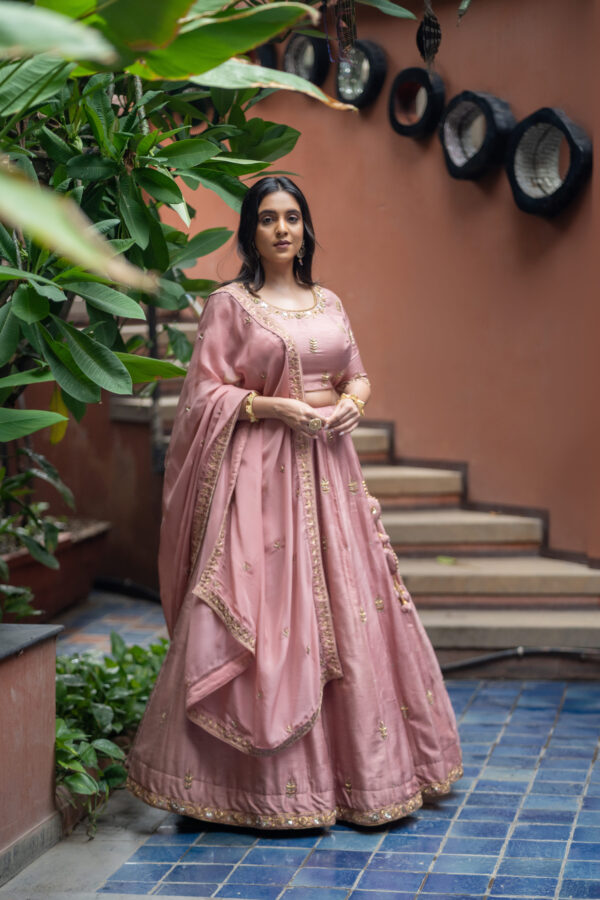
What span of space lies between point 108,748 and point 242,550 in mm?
695

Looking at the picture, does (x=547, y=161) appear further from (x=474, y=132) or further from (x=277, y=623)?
(x=277, y=623)

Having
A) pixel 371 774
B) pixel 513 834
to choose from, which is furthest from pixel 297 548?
pixel 513 834

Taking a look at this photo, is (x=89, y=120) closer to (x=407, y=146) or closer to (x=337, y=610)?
(x=337, y=610)

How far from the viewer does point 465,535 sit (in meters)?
5.11

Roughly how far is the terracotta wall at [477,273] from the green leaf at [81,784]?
230cm

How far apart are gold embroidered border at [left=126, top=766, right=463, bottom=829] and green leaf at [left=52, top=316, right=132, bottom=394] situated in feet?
4.00

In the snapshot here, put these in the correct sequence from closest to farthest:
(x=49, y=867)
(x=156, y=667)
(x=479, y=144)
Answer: (x=49, y=867) < (x=156, y=667) < (x=479, y=144)

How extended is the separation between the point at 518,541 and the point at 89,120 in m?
3.16

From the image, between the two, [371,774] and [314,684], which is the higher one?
[314,684]

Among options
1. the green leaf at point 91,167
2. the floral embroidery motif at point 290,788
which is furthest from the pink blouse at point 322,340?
the floral embroidery motif at point 290,788

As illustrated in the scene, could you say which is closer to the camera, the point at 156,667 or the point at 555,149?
the point at 156,667

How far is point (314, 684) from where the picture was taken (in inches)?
114

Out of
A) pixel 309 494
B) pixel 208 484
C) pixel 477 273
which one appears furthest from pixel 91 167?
pixel 477 273

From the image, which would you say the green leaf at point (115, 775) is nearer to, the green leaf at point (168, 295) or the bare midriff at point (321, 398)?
the bare midriff at point (321, 398)
